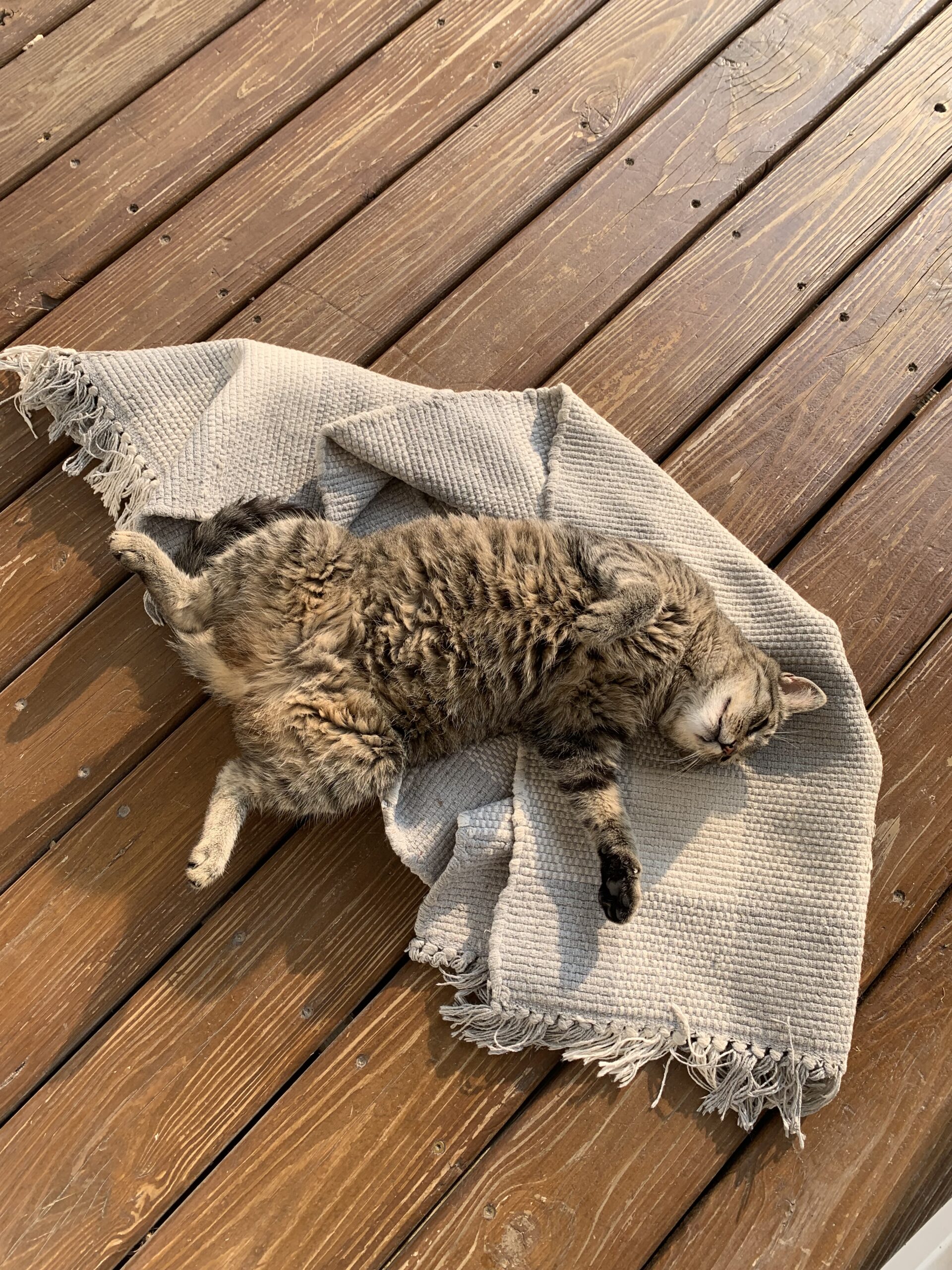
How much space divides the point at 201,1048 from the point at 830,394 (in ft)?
8.39

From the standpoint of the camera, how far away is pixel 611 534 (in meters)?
2.26

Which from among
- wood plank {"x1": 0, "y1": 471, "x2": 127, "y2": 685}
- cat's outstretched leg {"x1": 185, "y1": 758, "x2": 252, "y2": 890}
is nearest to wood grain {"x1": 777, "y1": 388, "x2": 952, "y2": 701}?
cat's outstretched leg {"x1": 185, "y1": 758, "x2": 252, "y2": 890}

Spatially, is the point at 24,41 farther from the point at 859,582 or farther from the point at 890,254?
the point at 859,582

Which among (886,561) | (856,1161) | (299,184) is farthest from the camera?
(299,184)

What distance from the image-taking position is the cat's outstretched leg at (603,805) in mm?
1987

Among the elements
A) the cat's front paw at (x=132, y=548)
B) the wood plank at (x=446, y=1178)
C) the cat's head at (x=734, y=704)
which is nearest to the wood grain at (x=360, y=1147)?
the wood plank at (x=446, y=1178)

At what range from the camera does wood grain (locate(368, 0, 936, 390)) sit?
2.48 metres

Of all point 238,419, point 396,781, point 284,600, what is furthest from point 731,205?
point 396,781

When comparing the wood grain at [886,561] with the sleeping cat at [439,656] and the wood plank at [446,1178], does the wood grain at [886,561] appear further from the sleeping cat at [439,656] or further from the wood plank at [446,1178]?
the wood plank at [446,1178]

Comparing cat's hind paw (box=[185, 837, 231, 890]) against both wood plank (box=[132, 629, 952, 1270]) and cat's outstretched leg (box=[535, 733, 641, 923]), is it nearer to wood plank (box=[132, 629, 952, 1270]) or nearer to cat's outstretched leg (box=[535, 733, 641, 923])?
wood plank (box=[132, 629, 952, 1270])

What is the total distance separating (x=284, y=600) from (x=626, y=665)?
0.87 metres

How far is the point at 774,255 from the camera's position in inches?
102

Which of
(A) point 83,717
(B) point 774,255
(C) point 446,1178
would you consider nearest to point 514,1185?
(C) point 446,1178

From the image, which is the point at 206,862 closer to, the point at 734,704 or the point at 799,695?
the point at 734,704
